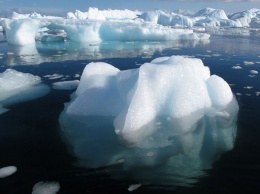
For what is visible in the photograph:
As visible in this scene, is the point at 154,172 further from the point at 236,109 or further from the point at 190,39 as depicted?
the point at 190,39

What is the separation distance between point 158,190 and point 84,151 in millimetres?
1474

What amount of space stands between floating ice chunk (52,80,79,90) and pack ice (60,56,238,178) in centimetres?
186

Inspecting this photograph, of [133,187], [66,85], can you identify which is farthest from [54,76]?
[133,187]

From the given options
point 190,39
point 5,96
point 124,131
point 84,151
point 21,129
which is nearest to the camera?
point 84,151

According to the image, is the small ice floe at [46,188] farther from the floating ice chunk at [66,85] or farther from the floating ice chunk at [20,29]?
the floating ice chunk at [20,29]

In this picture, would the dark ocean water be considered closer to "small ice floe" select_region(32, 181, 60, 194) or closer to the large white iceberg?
"small ice floe" select_region(32, 181, 60, 194)

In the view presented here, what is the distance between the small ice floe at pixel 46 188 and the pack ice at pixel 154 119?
1.96 ft

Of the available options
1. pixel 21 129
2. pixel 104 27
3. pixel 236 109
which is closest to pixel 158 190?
pixel 21 129

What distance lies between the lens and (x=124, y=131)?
490 centimetres

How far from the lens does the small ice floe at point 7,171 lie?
3917mm

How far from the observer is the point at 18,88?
808 centimetres

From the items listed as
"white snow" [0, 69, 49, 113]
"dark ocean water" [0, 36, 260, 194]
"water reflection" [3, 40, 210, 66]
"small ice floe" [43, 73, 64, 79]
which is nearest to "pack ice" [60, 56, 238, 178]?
"dark ocean water" [0, 36, 260, 194]

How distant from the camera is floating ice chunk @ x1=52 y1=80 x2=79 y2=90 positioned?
329 inches

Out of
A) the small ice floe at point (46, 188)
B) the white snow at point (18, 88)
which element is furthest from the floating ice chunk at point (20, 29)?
the small ice floe at point (46, 188)
